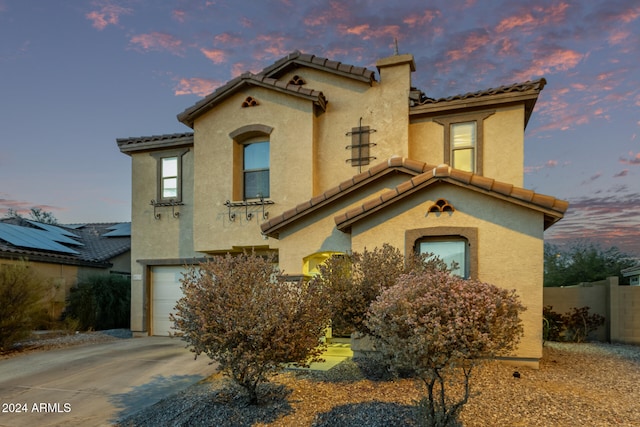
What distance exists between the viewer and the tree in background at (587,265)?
2539cm

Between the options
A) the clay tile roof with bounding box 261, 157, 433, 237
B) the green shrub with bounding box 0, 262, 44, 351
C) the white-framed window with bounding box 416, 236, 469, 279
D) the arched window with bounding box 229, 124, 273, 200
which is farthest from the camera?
the arched window with bounding box 229, 124, 273, 200

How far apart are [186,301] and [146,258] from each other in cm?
982

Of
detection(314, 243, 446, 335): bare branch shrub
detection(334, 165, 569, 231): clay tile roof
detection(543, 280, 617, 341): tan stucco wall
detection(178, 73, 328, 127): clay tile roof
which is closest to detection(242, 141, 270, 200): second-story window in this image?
detection(178, 73, 328, 127): clay tile roof

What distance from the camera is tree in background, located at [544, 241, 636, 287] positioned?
2539cm

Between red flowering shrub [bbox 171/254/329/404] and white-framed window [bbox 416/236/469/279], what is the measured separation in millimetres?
3702

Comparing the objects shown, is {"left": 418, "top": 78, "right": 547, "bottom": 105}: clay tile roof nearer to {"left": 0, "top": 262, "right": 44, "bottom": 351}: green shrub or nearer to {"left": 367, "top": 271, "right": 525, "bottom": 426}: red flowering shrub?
{"left": 367, "top": 271, "right": 525, "bottom": 426}: red flowering shrub

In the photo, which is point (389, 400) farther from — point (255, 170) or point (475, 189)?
point (255, 170)

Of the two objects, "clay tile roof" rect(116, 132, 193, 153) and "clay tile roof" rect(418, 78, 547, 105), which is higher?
"clay tile roof" rect(418, 78, 547, 105)

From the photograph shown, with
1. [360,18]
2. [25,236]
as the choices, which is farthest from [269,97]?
[25,236]

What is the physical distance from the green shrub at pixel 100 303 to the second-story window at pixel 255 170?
8.13 metres

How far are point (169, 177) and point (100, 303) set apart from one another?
631 centimetres

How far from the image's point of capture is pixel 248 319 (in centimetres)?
596

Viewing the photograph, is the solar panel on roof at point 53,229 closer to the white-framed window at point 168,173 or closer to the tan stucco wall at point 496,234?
the white-framed window at point 168,173

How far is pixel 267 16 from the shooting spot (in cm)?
1423
